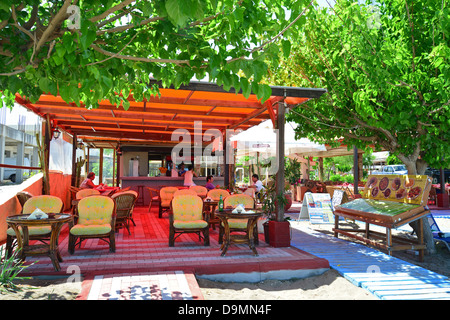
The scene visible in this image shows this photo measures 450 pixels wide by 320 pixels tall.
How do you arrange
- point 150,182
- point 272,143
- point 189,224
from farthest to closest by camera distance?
point 272,143, point 150,182, point 189,224

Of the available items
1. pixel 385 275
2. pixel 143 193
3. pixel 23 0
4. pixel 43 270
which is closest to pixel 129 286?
pixel 43 270

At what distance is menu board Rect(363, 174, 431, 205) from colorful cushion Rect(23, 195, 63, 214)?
614 cm

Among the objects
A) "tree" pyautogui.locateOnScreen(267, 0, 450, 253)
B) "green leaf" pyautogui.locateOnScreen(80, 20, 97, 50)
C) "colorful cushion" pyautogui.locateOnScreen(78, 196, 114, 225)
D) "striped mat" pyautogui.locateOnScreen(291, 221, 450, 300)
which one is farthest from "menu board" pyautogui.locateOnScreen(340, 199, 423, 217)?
"green leaf" pyautogui.locateOnScreen(80, 20, 97, 50)

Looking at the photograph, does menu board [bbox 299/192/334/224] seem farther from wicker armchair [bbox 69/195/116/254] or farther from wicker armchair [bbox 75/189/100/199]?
wicker armchair [bbox 75/189/100/199]

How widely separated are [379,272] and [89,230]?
4.45 meters

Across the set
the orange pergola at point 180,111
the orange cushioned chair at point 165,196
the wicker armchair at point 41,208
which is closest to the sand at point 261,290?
the wicker armchair at point 41,208

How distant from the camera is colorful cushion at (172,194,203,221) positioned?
6.35m

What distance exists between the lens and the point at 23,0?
2.24 meters

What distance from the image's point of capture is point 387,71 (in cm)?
489

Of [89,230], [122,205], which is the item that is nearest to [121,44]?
→ [89,230]

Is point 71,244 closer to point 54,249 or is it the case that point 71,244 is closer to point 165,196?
point 54,249

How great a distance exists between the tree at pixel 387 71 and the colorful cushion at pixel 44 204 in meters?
4.75

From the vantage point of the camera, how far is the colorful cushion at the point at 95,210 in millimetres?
5809

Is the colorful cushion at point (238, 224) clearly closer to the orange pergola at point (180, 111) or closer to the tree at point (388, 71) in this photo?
the orange pergola at point (180, 111)
